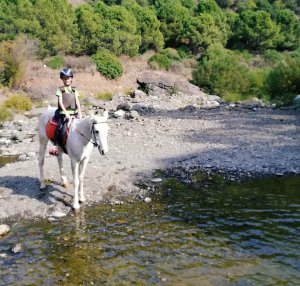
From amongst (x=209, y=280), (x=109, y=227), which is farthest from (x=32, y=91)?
(x=209, y=280)

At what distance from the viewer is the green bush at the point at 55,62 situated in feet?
146

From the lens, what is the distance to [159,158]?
44.8ft

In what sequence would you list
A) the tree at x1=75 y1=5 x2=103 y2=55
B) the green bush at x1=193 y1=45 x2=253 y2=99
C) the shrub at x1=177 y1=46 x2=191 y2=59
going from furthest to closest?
the shrub at x1=177 y1=46 x2=191 y2=59, the tree at x1=75 y1=5 x2=103 y2=55, the green bush at x1=193 y1=45 x2=253 y2=99

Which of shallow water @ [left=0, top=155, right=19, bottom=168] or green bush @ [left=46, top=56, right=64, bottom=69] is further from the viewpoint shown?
green bush @ [left=46, top=56, right=64, bottom=69]

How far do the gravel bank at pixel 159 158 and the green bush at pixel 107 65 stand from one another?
23.7 metres

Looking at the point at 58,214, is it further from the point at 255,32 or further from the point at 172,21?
the point at 255,32

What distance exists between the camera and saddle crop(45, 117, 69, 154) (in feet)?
29.7

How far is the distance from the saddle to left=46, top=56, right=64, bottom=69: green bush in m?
36.7

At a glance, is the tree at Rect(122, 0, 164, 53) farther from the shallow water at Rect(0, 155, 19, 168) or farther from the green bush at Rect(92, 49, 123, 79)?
the shallow water at Rect(0, 155, 19, 168)

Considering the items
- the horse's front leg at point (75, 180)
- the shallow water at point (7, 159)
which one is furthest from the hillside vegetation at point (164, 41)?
the horse's front leg at point (75, 180)

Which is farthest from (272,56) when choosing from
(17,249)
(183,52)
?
(17,249)

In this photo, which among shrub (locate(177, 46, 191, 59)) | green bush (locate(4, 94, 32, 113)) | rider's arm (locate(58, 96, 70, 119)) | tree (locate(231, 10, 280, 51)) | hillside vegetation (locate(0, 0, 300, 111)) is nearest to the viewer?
rider's arm (locate(58, 96, 70, 119))

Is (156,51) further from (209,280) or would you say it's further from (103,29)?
(209,280)

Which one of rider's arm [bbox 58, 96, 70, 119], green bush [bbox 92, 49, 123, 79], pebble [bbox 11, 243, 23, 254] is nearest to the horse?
rider's arm [bbox 58, 96, 70, 119]
